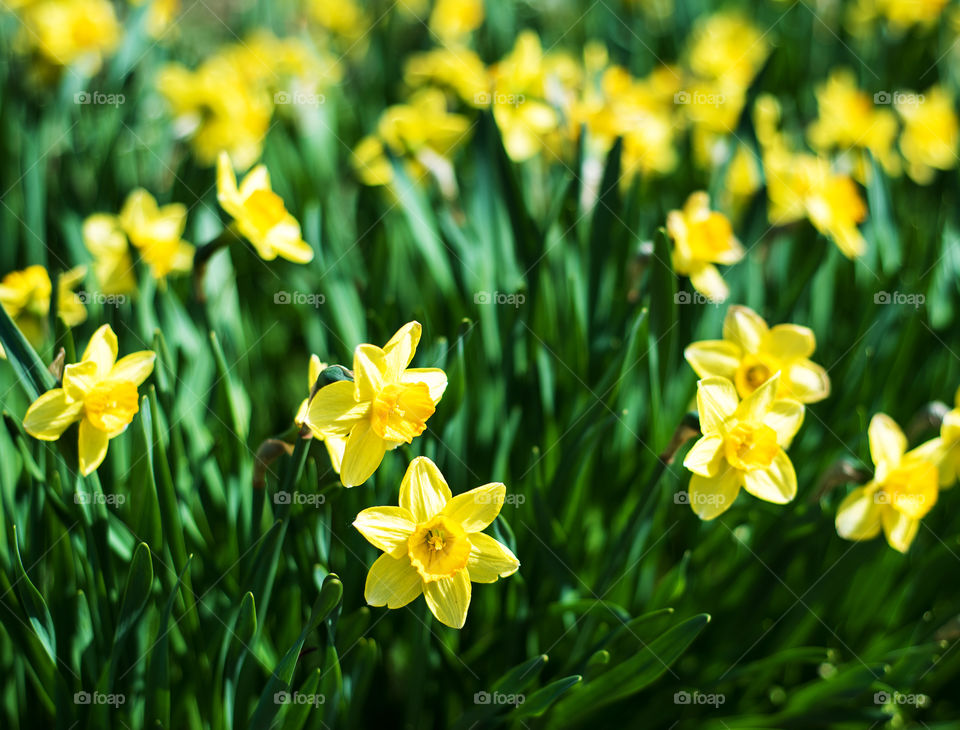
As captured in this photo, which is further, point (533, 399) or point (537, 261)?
point (537, 261)

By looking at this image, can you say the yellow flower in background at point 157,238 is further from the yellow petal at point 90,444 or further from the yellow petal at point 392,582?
the yellow petal at point 392,582

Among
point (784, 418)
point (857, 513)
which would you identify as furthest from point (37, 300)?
point (857, 513)

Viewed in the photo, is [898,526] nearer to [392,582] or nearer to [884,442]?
[884,442]

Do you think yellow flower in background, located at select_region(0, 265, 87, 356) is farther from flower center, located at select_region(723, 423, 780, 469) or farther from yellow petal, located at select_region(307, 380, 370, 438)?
flower center, located at select_region(723, 423, 780, 469)

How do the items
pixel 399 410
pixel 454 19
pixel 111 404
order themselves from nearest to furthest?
pixel 399 410 < pixel 111 404 < pixel 454 19

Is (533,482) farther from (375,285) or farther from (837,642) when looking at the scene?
(837,642)

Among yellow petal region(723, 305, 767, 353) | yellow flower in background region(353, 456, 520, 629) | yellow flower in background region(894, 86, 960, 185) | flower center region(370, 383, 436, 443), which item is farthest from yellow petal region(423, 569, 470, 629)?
yellow flower in background region(894, 86, 960, 185)

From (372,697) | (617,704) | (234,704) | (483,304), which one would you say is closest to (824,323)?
(483,304)
